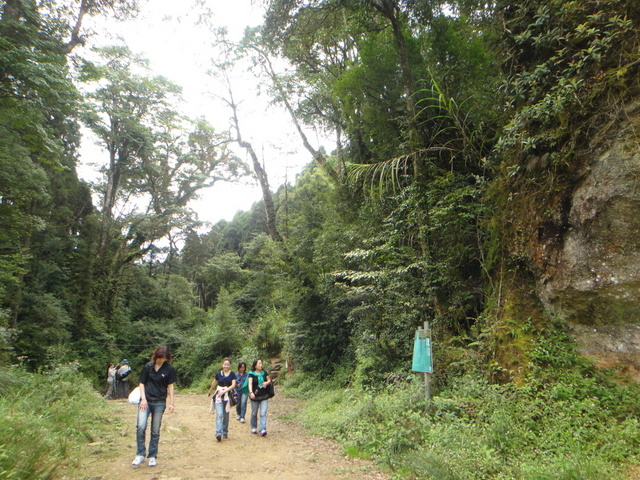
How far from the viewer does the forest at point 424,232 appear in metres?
4.49

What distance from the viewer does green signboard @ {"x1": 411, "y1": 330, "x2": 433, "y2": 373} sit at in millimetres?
5680

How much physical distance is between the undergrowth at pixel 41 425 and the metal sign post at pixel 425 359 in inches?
183

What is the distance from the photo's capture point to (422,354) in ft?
19.0

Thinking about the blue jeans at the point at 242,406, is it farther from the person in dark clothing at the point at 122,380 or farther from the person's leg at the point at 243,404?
the person in dark clothing at the point at 122,380

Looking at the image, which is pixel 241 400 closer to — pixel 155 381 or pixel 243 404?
pixel 243 404

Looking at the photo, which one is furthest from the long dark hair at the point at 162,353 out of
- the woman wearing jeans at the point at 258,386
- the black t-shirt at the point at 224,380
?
the woman wearing jeans at the point at 258,386

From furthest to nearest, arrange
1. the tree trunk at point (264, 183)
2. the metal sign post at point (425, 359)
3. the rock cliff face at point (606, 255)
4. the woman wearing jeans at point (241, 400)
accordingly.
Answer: the tree trunk at point (264, 183) < the woman wearing jeans at point (241, 400) < the metal sign post at point (425, 359) < the rock cliff face at point (606, 255)

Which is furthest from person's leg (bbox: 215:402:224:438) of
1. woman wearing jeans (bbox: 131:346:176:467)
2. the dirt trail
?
woman wearing jeans (bbox: 131:346:176:467)

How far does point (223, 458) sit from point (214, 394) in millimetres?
1180

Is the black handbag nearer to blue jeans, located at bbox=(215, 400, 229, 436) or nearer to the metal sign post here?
blue jeans, located at bbox=(215, 400, 229, 436)

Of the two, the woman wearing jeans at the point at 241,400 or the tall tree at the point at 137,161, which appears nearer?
the woman wearing jeans at the point at 241,400

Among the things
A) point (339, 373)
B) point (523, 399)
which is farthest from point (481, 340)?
point (339, 373)

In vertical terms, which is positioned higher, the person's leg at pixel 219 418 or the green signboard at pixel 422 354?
the green signboard at pixel 422 354

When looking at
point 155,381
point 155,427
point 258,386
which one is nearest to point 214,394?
point 258,386
